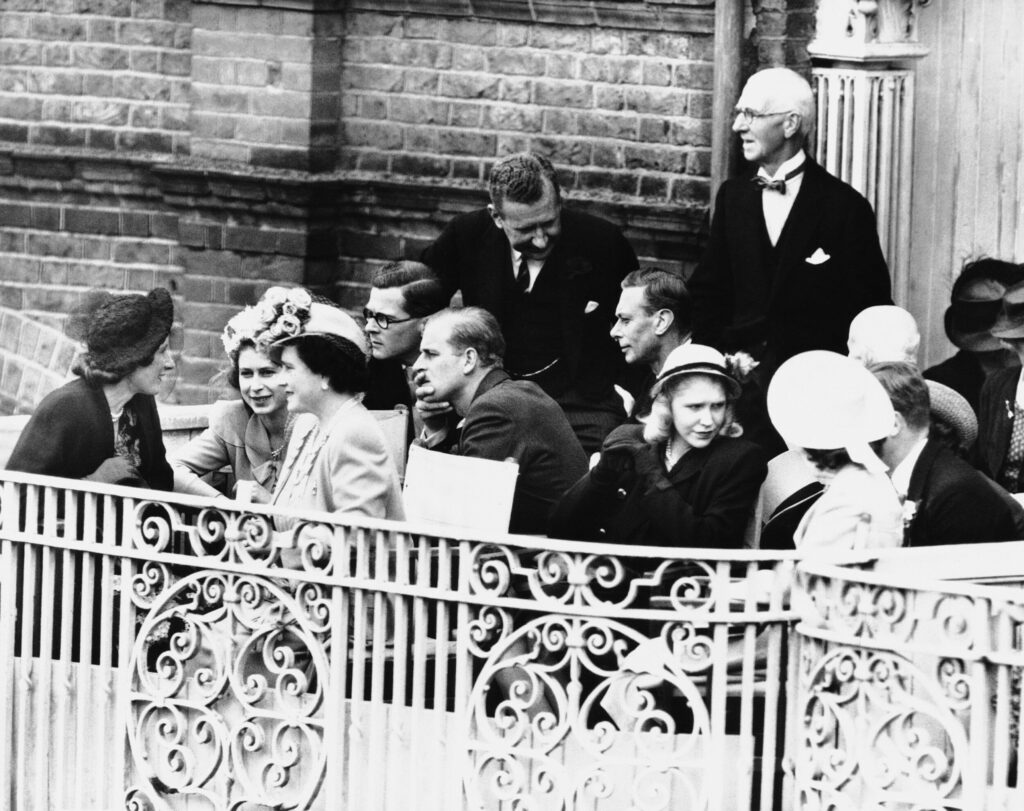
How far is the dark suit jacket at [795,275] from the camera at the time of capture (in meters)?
8.33

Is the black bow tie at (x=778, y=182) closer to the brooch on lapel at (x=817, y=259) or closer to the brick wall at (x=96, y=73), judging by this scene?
the brooch on lapel at (x=817, y=259)

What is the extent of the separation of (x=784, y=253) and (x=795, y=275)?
8 centimetres

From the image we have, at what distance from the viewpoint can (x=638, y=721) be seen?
5723mm

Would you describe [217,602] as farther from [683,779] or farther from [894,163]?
[894,163]

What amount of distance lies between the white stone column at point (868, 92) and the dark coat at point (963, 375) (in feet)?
2.98

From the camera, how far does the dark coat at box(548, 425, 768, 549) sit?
6711 mm

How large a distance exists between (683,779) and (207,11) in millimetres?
5540

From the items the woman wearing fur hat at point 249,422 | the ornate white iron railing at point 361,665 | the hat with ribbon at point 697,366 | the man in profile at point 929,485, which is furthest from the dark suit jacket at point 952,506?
the woman wearing fur hat at point 249,422

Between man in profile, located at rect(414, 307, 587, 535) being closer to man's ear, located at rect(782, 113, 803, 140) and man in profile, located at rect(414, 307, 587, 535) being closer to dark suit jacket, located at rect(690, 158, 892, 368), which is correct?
dark suit jacket, located at rect(690, 158, 892, 368)

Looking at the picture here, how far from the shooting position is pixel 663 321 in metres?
7.84

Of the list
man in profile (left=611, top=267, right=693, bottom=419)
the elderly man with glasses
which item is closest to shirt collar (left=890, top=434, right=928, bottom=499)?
man in profile (left=611, top=267, right=693, bottom=419)

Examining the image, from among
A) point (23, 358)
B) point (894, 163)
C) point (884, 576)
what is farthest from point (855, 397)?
point (23, 358)

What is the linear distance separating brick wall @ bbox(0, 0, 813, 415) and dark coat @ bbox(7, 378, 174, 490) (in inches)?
121

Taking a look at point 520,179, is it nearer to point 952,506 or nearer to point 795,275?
point 795,275
